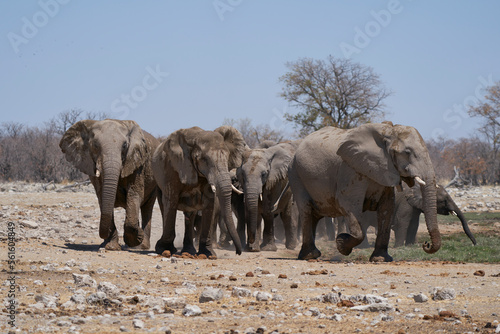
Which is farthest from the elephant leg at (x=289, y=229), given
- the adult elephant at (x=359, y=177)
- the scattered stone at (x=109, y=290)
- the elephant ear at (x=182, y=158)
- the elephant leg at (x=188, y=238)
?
the scattered stone at (x=109, y=290)

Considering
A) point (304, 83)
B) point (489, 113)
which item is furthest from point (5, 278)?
point (489, 113)

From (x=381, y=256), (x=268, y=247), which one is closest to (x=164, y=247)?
(x=268, y=247)

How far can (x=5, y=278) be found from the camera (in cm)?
828

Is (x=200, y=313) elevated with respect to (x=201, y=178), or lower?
lower

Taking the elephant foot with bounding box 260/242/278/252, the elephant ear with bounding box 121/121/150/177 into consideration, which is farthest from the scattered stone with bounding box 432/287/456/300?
the elephant foot with bounding box 260/242/278/252

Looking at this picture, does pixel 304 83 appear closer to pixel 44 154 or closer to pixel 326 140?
pixel 44 154

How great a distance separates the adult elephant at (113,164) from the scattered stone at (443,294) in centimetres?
612

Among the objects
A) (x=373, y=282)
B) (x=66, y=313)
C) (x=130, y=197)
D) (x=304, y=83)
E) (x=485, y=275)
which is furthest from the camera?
(x=304, y=83)

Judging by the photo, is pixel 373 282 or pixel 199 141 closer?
pixel 373 282

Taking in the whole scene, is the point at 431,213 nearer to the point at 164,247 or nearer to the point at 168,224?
the point at 168,224

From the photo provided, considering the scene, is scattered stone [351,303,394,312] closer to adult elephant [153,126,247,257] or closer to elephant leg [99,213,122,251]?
adult elephant [153,126,247,257]

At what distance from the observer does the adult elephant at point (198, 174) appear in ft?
39.1

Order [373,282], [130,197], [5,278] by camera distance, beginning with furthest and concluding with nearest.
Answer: [130,197], [373,282], [5,278]

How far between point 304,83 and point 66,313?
35.6 metres
